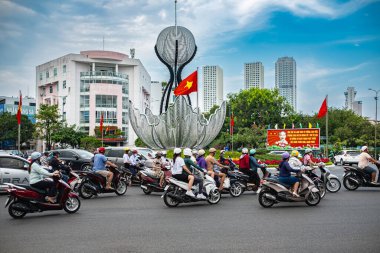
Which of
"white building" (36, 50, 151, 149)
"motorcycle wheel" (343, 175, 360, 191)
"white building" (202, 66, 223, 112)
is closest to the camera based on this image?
"motorcycle wheel" (343, 175, 360, 191)

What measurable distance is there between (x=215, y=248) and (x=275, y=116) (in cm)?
5933

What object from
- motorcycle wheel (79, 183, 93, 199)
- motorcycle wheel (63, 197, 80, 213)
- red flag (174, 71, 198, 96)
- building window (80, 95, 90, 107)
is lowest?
motorcycle wheel (79, 183, 93, 199)

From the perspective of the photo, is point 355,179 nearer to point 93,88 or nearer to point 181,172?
point 181,172

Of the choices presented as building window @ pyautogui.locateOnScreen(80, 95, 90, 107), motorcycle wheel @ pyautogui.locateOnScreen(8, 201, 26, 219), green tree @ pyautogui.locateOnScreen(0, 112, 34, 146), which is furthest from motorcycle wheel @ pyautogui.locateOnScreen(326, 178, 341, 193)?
green tree @ pyautogui.locateOnScreen(0, 112, 34, 146)

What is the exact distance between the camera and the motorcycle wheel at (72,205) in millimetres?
10647

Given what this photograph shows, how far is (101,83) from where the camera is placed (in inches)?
2653

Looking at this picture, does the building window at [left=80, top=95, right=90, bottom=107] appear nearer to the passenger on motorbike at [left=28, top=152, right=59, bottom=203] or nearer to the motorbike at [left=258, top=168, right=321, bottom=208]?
the passenger on motorbike at [left=28, top=152, right=59, bottom=203]

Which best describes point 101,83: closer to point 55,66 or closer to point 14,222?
point 55,66

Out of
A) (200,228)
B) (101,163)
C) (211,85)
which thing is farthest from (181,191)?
(211,85)

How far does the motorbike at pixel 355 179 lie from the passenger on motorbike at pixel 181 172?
650cm

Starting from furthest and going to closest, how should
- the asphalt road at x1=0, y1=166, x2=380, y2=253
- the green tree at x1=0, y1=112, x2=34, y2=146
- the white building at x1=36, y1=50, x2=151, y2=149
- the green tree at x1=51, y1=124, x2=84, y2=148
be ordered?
the white building at x1=36, y1=50, x2=151, y2=149, the green tree at x1=0, y1=112, x2=34, y2=146, the green tree at x1=51, y1=124, x2=84, y2=148, the asphalt road at x1=0, y1=166, x2=380, y2=253

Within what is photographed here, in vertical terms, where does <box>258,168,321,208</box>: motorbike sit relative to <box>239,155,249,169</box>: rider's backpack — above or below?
below

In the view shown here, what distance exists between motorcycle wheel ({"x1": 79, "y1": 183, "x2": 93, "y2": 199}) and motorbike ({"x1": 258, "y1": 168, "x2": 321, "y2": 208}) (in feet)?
18.5

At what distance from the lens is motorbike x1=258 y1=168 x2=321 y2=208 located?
1111 cm
